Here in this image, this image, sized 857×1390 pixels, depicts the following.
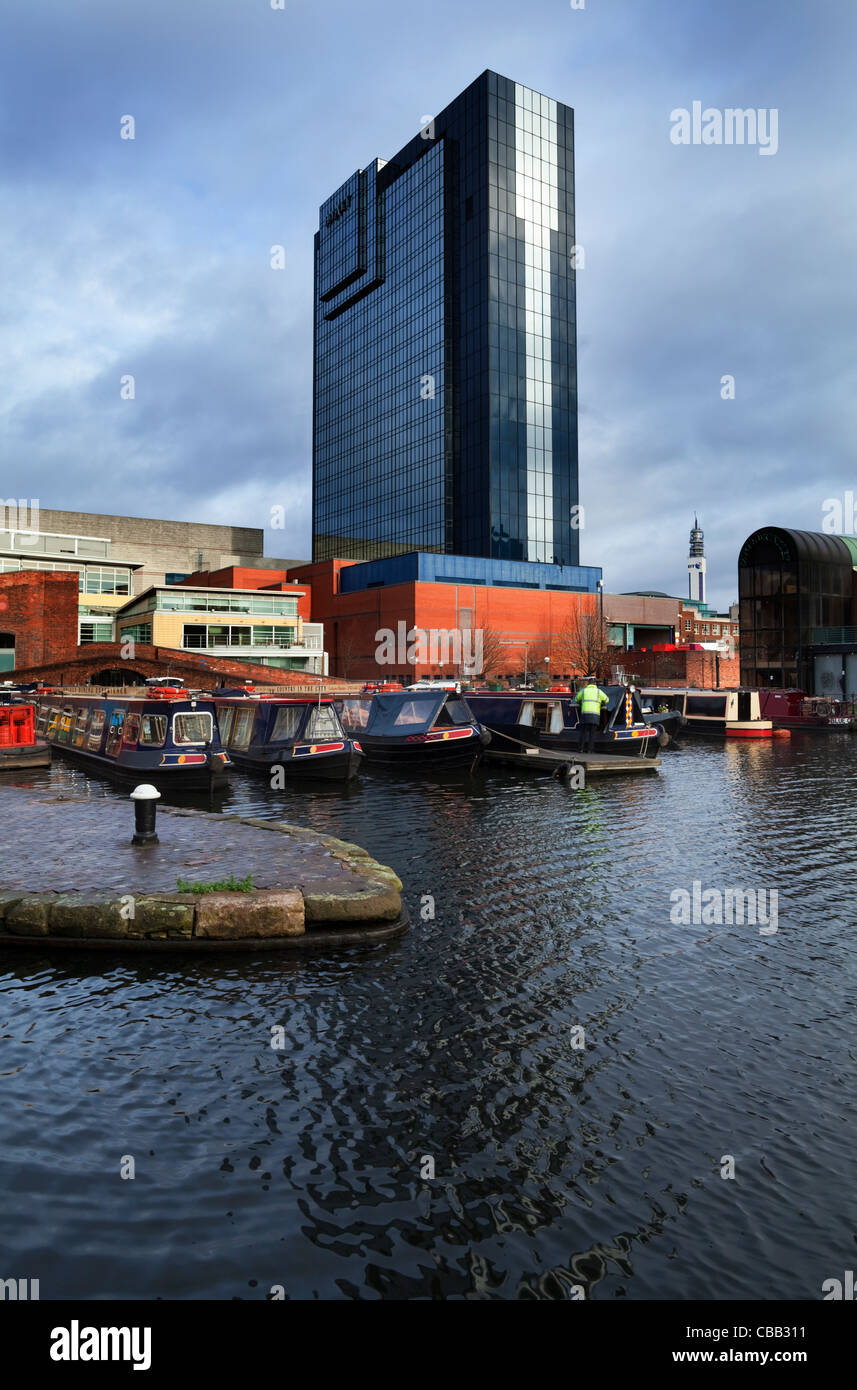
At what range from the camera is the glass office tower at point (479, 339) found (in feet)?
274

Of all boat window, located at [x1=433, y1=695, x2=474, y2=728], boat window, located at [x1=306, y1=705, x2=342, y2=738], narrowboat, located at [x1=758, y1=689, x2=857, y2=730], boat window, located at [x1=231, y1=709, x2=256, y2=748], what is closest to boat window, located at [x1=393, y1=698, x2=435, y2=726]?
boat window, located at [x1=433, y1=695, x2=474, y2=728]

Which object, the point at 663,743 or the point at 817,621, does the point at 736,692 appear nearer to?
the point at 663,743

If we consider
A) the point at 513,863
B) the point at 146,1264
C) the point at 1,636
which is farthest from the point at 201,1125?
the point at 1,636

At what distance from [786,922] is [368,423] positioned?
319 ft

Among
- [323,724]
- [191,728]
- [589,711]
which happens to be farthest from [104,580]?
[589,711]

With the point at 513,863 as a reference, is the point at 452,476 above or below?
above

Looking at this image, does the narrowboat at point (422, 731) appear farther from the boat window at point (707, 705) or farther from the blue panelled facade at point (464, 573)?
the blue panelled facade at point (464, 573)

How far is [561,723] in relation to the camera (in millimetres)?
29469

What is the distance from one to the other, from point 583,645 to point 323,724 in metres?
54.3

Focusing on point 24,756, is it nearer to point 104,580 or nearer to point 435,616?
point 435,616

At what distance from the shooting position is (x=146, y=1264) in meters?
3.92

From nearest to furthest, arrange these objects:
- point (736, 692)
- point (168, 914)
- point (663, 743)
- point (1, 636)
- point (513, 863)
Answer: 1. point (168, 914)
2. point (513, 863)
3. point (663, 743)
4. point (736, 692)
5. point (1, 636)
